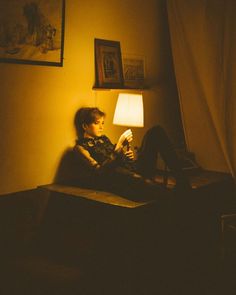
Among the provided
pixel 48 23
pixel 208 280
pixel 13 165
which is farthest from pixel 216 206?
pixel 48 23

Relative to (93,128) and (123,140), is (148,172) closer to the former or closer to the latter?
(123,140)

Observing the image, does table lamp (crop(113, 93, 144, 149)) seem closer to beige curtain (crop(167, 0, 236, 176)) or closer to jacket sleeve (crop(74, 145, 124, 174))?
jacket sleeve (crop(74, 145, 124, 174))

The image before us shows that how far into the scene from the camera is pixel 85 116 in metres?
3.28

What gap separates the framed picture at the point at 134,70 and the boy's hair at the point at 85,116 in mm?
620

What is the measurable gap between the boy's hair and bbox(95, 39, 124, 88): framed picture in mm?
315

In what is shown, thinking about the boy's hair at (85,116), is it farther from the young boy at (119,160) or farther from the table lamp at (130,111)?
the table lamp at (130,111)

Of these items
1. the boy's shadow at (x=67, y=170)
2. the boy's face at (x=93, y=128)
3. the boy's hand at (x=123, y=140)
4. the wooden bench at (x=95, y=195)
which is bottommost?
the wooden bench at (x=95, y=195)

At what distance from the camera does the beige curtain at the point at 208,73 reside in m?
3.77

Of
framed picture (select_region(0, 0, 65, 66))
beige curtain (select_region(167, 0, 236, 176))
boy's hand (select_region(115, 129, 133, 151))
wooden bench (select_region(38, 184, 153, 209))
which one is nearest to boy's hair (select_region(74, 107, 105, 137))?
boy's hand (select_region(115, 129, 133, 151))

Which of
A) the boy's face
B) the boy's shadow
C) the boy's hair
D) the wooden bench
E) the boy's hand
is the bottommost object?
the wooden bench

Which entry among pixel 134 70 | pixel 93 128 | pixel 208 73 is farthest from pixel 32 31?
pixel 208 73

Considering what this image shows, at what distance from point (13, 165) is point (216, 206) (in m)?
1.78

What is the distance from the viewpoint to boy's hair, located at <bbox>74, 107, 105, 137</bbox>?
324 cm

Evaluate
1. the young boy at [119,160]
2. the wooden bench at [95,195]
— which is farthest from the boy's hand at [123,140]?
the wooden bench at [95,195]
